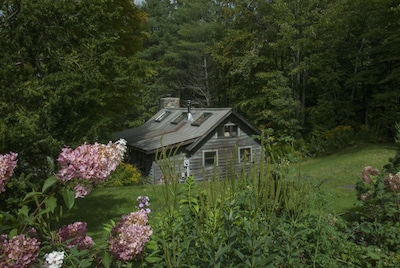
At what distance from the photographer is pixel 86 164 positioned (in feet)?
6.05

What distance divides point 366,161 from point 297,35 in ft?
39.6

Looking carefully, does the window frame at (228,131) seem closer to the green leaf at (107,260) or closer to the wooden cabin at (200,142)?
the wooden cabin at (200,142)

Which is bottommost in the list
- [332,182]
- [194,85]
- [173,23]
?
[332,182]

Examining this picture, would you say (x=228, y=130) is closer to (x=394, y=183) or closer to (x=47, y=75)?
(x=47, y=75)

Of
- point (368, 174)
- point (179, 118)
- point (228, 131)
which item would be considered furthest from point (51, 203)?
point (179, 118)

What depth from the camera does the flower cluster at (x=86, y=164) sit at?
184 centimetres

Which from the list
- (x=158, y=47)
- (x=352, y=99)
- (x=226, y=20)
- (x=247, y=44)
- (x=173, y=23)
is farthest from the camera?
(x=173, y=23)

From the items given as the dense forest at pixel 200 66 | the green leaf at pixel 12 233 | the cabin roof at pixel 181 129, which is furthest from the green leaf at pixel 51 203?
the cabin roof at pixel 181 129

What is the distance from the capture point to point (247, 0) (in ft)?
85.4

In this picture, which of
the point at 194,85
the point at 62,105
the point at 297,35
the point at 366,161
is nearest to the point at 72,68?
the point at 62,105

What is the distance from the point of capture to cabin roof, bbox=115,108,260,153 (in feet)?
55.8

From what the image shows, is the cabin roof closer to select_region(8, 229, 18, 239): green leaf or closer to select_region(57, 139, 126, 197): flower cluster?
select_region(57, 139, 126, 197): flower cluster

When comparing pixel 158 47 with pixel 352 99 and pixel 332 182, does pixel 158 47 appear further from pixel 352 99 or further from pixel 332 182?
pixel 332 182

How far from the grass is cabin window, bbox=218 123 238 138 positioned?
571cm
